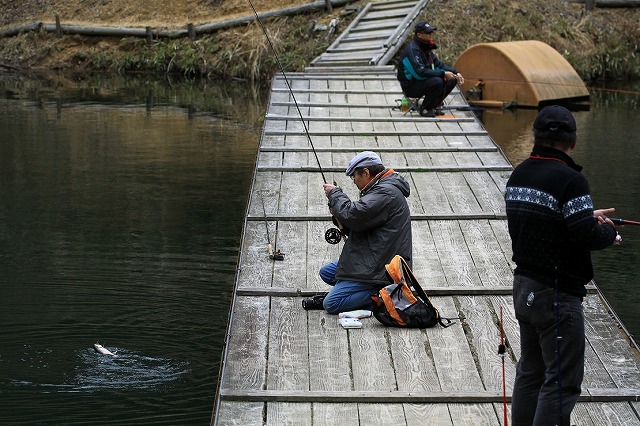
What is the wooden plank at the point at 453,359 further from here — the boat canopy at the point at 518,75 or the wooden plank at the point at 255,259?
the boat canopy at the point at 518,75

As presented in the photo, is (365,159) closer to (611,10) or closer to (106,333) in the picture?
(106,333)

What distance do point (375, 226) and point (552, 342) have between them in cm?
213

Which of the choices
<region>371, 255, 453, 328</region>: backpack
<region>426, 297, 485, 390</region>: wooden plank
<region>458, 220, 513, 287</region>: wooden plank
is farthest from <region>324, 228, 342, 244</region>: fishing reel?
<region>458, 220, 513, 287</region>: wooden plank

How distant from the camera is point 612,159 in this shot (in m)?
15.1

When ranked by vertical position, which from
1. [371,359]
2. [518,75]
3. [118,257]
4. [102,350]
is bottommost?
[518,75]

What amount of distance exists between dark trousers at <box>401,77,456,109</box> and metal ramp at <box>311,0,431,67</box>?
5.07 meters

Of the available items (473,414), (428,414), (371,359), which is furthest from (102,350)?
(473,414)

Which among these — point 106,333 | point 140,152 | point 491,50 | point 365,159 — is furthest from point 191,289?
point 491,50

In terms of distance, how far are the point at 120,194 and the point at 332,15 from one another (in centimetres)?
1193

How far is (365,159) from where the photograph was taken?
6.70 metres

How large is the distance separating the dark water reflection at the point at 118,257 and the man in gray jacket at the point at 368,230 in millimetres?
1284

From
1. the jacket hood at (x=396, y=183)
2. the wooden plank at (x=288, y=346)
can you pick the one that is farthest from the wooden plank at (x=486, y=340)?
the wooden plank at (x=288, y=346)

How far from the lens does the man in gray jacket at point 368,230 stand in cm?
666

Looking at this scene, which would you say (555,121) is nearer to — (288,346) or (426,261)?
(288,346)
